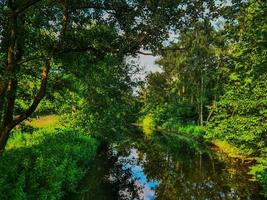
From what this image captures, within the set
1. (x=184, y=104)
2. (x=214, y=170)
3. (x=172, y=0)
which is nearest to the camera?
(x=172, y=0)

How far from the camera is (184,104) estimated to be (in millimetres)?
81625

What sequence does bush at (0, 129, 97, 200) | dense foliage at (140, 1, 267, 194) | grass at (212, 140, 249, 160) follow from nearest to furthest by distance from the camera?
bush at (0, 129, 97, 200), dense foliage at (140, 1, 267, 194), grass at (212, 140, 249, 160)

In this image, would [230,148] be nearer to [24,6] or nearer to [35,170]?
[35,170]

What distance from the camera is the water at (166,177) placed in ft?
80.0

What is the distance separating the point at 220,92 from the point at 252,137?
44.3 metres

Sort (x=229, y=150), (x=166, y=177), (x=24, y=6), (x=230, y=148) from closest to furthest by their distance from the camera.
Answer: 1. (x=24, y=6)
2. (x=166, y=177)
3. (x=230, y=148)
4. (x=229, y=150)

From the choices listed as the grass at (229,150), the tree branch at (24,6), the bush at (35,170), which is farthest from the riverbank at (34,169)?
the grass at (229,150)

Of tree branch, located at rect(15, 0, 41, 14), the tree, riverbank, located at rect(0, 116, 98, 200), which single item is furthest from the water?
tree branch, located at rect(15, 0, 41, 14)

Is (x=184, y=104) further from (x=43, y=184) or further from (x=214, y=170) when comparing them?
(x=43, y=184)

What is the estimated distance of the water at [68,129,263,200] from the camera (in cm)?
2439

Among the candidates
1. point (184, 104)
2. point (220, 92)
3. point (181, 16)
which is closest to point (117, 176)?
point (181, 16)

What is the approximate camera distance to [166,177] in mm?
30188

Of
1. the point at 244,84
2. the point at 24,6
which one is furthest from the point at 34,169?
the point at 244,84

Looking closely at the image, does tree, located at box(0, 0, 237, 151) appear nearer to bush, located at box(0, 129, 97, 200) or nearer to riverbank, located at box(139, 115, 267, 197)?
bush, located at box(0, 129, 97, 200)
